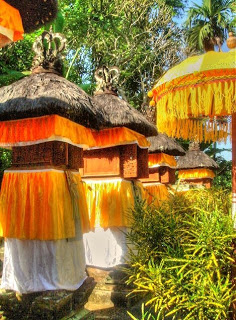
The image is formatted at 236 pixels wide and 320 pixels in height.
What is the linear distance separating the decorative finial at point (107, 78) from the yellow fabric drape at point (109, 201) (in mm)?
1980

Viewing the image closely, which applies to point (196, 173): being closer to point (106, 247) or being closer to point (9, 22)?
point (106, 247)

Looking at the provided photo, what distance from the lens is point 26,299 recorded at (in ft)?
15.7

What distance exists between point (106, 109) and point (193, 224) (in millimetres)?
4237

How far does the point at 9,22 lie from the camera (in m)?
3.16

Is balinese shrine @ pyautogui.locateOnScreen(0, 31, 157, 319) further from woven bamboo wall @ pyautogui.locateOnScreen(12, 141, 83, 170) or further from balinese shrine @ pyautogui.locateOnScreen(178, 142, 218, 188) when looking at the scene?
balinese shrine @ pyautogui.locateOnScreen(178, 142, 218, 188)

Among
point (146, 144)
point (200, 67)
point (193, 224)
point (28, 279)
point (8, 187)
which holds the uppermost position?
point (200, 67)

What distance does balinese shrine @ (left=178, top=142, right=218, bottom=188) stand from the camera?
16.2m

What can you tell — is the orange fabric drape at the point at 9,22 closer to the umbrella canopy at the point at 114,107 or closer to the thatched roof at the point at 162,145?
the umbrella canopy at the point at 114,107

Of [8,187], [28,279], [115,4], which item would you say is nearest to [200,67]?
[8,187]

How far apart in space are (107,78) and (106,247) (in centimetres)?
335

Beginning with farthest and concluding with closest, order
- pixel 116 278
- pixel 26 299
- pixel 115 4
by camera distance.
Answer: pixel 115 4 → pixel 116 278 → pixel 26 299

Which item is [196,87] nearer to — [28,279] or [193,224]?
[193,224]

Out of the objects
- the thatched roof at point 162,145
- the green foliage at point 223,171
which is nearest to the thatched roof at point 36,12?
the thatched roof at point 162,145

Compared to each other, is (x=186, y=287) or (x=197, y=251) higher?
(x=197, y=251)
